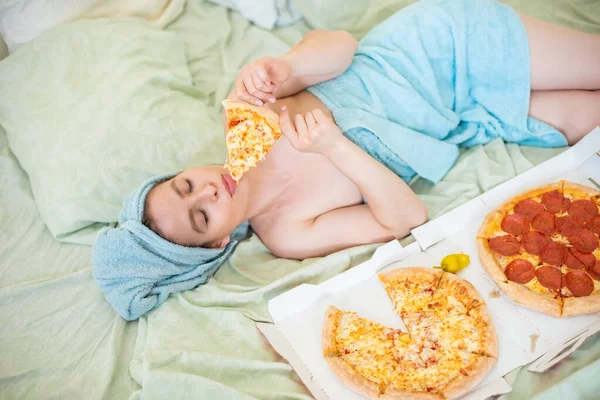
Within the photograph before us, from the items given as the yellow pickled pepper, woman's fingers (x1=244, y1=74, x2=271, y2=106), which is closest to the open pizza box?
the yellow pickled pepper

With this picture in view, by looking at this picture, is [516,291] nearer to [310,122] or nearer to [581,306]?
[581,306]

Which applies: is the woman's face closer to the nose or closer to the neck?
the nose

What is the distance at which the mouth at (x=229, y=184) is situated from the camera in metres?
1.78

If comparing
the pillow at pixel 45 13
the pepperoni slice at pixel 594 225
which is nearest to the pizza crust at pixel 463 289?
the pepperoni slice at pixel 594 225

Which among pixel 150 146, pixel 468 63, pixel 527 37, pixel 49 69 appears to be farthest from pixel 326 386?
pixel 49 69

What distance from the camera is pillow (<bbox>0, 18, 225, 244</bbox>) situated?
204cm

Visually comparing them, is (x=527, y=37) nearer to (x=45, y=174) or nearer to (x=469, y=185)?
(x=469, y=185)

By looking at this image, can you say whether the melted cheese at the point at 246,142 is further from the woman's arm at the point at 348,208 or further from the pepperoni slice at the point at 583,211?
the pepperoni slice at the point at 583,211

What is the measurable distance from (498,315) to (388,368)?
15.3 inches

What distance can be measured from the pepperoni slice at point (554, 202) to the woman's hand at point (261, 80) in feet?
3.27

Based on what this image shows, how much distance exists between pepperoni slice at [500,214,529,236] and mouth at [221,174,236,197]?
0.93 m

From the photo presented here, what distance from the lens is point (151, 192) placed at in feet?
5.92

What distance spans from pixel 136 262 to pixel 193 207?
10.2 inches

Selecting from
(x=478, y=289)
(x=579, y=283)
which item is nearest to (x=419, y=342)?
(x=478, y=289)
